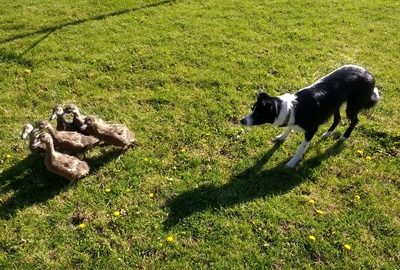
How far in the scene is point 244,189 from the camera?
6.38 m

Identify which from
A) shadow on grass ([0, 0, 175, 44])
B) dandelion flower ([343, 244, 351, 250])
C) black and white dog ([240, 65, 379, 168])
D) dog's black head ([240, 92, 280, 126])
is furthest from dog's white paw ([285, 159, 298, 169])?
shadow on grass ([0, 0, 175, 44])

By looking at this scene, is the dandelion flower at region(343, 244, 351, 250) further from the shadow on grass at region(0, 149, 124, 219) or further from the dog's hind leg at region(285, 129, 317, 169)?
the shadow on grass at region(0, 149, 124, 219)

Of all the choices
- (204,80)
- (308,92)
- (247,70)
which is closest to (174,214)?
(308,92)

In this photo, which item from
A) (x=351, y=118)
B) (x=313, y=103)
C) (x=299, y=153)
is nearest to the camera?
(x=313, y=103)

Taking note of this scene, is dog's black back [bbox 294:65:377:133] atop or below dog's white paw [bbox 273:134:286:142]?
atop

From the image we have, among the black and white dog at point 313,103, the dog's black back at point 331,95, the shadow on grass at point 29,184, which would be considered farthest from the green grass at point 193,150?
the dog's black back at point 331,95

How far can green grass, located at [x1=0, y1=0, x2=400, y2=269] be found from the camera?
5.57m

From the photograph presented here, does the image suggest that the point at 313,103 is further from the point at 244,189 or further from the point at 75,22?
the point at 75,22

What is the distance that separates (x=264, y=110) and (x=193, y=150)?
1.55 m

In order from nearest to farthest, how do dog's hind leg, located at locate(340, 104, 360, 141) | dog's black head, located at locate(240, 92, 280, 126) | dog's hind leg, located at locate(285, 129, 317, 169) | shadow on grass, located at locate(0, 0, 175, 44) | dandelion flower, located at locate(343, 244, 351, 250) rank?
dandelion flower, located at locate(343, 244, 351, 250) → dog's black head, located at locate(240, 92, 280, 126) → dog's hind leg, located at locate(285, 129, 317, 169) → dog's hind leg, located at locate(340, 104, 360, 141) → shadow on grass, located at locate(0, 0, 175, 44)

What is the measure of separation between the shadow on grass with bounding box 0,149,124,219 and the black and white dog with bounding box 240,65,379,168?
2.49 metres

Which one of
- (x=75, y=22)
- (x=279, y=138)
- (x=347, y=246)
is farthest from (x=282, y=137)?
(x=75, y=22)

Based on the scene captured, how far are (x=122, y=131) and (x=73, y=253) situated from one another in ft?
6.80

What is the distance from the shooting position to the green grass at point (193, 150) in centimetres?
557
